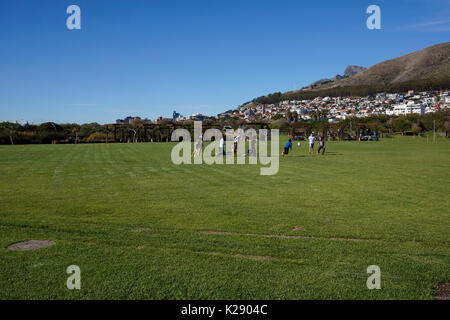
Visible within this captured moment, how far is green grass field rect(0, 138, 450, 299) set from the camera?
14.7 ft

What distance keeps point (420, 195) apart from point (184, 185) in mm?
7558

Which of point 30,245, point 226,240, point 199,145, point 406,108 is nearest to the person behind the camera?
point 30,245

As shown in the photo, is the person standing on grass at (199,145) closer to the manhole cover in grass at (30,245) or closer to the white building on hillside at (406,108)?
the manhole cover in grass at (30,245)

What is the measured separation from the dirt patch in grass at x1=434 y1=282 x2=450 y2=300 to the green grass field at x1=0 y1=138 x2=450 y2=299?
3.1 inches

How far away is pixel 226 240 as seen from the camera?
6242mm

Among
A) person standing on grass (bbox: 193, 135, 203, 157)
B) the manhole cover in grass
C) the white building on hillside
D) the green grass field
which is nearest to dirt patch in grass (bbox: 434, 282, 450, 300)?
the green grass field

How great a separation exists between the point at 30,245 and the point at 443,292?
6210 millimetres

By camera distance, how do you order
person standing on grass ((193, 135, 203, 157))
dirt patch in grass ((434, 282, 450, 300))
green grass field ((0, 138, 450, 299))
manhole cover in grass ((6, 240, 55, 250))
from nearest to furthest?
dirt patch in grass ((434, 282, 450, 300)) → green grass field ((0, 138, 450, 299)) → manhole cover in grass ((6, 240, 55, 250)) → person standing on grass ((193, 135, 203, 157))

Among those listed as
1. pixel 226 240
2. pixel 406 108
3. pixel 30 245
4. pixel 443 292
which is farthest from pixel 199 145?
pixel 406 108

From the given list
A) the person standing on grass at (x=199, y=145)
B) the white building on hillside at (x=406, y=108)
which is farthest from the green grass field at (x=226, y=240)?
the white building on hillside at (x=406, y=108)

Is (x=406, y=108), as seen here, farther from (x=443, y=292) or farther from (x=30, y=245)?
(x=30, y=245)

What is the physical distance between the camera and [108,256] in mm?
5453

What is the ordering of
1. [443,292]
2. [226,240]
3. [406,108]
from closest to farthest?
[443,292] → [226,240] → [406,108]

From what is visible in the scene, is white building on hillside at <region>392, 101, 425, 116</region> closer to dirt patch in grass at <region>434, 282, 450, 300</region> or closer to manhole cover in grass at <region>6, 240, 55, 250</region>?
dirt patch in grass at <region>434, 282, 450, 300</region>
